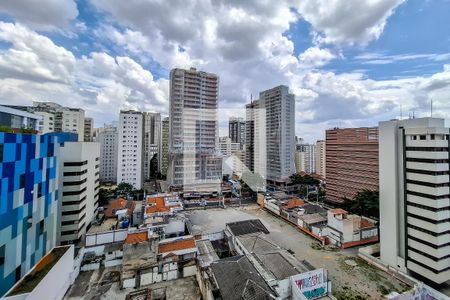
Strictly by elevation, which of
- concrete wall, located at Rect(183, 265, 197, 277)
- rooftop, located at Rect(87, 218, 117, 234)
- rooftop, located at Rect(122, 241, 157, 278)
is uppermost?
rooftop, located at Rect(122, 241, 157, 278)

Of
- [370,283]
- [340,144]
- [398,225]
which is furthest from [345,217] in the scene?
[340,144]

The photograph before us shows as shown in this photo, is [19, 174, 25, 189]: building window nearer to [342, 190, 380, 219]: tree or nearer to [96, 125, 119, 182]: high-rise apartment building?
[342, 190, 380, 219]: tree

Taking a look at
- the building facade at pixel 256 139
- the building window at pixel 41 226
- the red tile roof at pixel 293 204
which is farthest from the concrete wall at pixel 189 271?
the building facade at pixel 256 139

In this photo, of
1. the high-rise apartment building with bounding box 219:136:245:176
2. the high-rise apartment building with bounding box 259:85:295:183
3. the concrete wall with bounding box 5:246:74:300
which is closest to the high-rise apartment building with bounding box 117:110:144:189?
the high-rise apartment building with bounding box 219:136:245:176

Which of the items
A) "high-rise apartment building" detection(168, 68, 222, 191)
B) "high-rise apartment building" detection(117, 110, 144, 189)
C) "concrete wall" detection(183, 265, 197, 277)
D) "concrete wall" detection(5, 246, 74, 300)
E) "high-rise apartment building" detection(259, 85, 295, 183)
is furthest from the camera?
"high-rise apartment building" detection(259, 85, 295, 183)

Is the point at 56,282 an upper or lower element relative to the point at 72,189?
lower

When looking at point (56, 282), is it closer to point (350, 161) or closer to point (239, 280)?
point (239, 280)

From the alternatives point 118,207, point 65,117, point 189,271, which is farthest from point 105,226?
point 65,117
